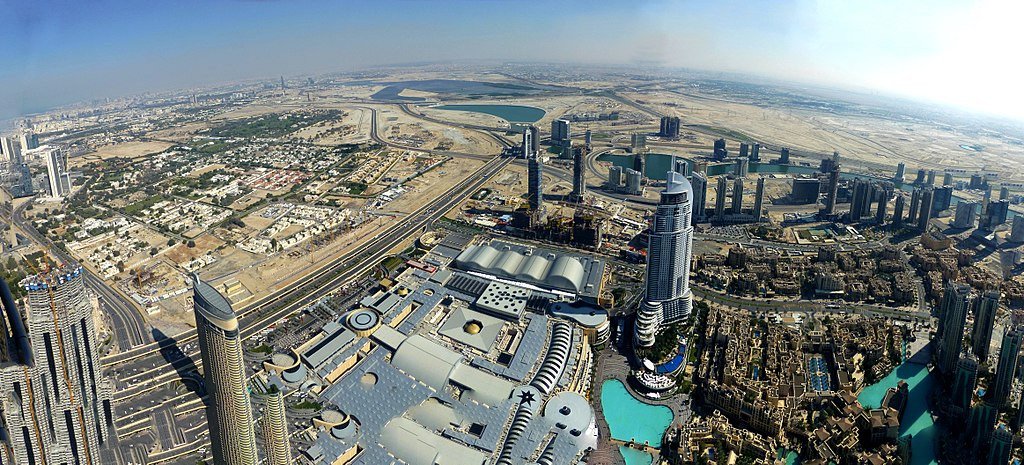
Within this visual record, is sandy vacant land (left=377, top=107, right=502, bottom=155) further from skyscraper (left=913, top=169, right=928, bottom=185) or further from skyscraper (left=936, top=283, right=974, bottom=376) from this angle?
skyscraper (left=936, top=283, right=974, bottom=376)

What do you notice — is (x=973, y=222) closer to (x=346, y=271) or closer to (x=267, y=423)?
(x=346, y=271)

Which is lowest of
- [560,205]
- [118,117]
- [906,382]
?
[906,382]

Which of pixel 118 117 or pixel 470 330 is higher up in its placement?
pixel 118 117

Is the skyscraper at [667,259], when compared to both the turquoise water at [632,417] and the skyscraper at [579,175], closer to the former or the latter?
the turquoise water at [632,417]

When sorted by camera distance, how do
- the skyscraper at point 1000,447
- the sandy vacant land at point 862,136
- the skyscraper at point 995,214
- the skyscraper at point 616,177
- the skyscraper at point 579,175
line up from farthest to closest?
the sandy vacant land at point 862,136 < the skyscraper at point 616,177 < the skyscraper at point 579,175 < the skyscraper at point 995,214 < the skyscraper at point 1000,447

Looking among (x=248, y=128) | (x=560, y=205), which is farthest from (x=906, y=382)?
(x=248, y=128)

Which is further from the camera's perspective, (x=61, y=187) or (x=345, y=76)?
(x=345, y=76)

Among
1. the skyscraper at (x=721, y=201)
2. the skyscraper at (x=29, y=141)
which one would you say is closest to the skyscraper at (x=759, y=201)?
the skyscraper at (x=721, y=201)
